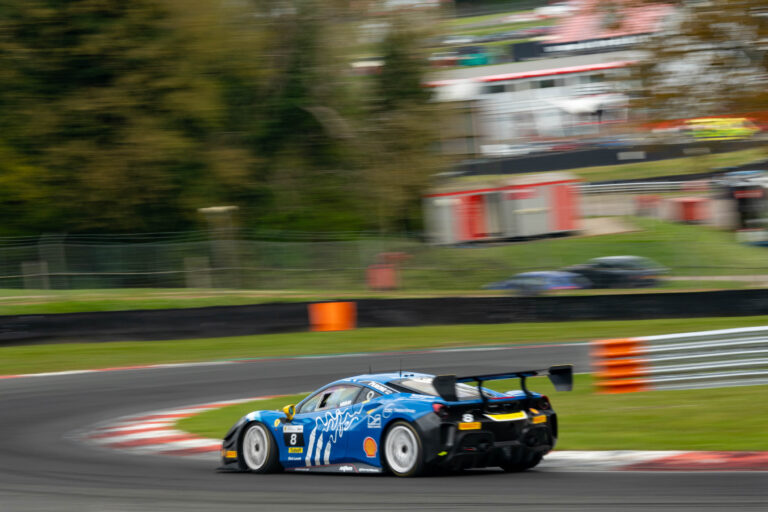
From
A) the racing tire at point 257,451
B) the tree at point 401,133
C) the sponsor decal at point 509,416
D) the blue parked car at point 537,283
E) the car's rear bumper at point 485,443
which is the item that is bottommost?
the blue parked car at point 537,283

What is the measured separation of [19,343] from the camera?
2052 centimetres

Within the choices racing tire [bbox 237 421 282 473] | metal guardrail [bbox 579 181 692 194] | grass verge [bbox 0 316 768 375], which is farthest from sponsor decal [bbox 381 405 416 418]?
metal guardrail [bbox 579 181 692 194]

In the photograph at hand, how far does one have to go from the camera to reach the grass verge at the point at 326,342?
64.3 feet

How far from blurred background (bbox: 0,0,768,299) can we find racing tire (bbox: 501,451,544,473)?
484 inches

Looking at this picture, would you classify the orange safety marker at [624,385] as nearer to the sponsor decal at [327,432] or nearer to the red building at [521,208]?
the sponsor decal at [327,432]

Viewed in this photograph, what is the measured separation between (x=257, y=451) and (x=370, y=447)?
1.47 metres

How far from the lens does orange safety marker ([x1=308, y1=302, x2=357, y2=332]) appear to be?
2198 centimetres

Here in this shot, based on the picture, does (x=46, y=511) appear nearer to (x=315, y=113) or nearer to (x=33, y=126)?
(x=33, y=126)

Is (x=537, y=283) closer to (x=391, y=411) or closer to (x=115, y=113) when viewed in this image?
(x=115, y=113)

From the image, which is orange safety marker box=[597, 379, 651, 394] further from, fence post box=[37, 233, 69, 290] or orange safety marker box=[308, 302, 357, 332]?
fence post box=[37, 233, 69, 290]

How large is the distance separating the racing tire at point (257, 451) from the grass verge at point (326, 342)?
1103cm

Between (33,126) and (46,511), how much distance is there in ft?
80.8

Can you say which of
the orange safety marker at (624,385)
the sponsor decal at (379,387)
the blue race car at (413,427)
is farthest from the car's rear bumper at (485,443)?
the orange safety marker at (624,385)

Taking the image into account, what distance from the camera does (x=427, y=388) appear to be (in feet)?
25.1
